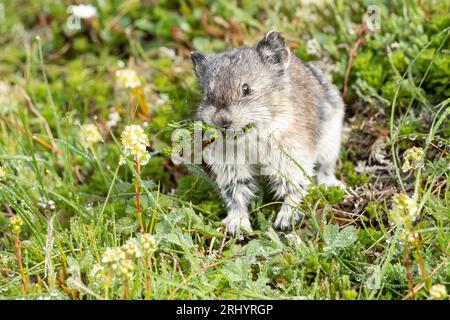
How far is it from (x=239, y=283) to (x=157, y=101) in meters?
3.35

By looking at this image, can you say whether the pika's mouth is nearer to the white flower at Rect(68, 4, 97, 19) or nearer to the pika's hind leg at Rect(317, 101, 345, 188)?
the pika's hind leg at Rect(317, 101, 345, 188)

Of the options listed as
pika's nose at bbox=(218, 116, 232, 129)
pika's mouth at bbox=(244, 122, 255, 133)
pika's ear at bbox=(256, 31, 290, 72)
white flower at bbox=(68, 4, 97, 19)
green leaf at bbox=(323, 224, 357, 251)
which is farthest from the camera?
white flower at bbox=(68, 4, 97, 19)

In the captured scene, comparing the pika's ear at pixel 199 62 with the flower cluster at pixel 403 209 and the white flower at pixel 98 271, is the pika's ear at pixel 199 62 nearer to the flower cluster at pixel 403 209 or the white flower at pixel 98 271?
the white flower at pixel 98 271

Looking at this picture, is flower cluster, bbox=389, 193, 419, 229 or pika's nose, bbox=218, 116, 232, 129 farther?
pika's nose, bbox=218, 116, 232, 129

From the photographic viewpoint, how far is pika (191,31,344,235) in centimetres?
548

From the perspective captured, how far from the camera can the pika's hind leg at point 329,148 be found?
20.7 ft

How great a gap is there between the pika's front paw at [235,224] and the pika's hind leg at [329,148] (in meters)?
0.98

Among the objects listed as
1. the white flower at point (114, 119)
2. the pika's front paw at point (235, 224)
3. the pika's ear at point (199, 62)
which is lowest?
the pika's front paw at point (235, 224)

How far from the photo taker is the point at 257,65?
576cm

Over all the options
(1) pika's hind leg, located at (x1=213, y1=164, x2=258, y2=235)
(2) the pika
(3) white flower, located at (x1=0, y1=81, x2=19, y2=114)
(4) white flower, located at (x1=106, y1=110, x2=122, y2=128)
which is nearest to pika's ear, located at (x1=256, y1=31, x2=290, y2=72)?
(2) the pika

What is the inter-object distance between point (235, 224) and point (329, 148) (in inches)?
49.8

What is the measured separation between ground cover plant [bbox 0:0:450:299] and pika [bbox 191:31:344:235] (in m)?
0.19

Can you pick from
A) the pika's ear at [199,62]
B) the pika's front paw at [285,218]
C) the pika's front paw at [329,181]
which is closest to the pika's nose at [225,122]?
the pika's ear at [199,62]
